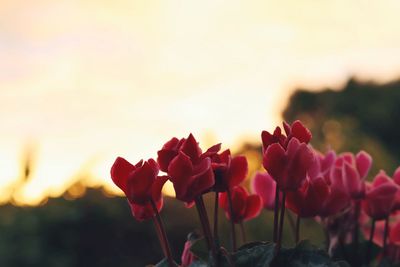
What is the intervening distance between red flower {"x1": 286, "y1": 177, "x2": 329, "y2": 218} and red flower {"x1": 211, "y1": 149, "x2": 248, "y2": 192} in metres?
0.10

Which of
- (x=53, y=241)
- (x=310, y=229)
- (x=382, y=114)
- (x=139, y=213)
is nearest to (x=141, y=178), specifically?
(x=139, y=213)

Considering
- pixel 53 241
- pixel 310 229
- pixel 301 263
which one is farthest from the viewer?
pixel 310 229

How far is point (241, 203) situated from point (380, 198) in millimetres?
320

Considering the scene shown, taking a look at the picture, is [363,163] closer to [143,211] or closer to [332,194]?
[332,194]

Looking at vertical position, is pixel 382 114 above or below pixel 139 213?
below

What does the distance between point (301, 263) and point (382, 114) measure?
25454 mm

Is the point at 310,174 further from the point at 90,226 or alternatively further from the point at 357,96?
the point at 357,96

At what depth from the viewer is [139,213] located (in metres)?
1.64

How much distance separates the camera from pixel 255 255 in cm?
153

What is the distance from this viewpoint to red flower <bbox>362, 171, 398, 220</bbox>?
6.19ft

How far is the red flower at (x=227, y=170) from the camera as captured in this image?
1630 mm

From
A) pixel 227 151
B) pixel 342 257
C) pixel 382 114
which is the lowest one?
pixel 382 114

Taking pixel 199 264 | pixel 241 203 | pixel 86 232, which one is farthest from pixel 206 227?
pixel 86 232

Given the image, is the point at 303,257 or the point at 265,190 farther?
A: the point at 265,190
